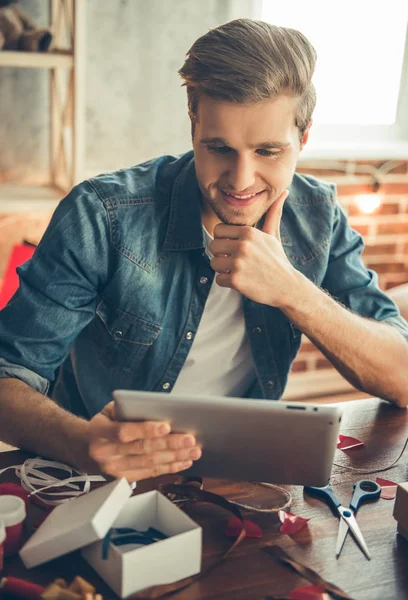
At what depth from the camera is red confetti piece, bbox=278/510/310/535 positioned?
40.2 inches

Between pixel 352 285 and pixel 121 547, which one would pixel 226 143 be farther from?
pixel 121 547

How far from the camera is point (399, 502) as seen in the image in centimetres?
104

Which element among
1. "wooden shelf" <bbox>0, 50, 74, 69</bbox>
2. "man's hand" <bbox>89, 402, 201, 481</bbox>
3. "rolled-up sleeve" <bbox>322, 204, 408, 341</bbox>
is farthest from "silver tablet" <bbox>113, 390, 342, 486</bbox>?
"wooden shelf" <bbox>0, 50, 74, 69</bbox>

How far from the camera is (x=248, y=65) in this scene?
132cm

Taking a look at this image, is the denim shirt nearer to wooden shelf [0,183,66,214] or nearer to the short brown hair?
the short brown hair

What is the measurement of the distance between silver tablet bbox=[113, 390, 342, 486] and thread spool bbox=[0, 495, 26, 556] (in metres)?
0.18

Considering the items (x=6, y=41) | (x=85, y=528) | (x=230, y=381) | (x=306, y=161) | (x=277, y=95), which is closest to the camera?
(x=85, y=528)

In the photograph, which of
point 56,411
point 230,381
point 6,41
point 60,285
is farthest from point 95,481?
point 6,41

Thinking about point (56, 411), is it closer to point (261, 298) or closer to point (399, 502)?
point (261, 298)

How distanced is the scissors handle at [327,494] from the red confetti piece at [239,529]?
0.14 metres

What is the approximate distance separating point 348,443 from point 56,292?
2.01 feet

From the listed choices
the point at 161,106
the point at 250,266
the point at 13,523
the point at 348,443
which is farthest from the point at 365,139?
the point at 13,523

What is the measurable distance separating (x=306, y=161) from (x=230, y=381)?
1517 mm

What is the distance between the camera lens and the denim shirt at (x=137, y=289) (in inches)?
52.9
